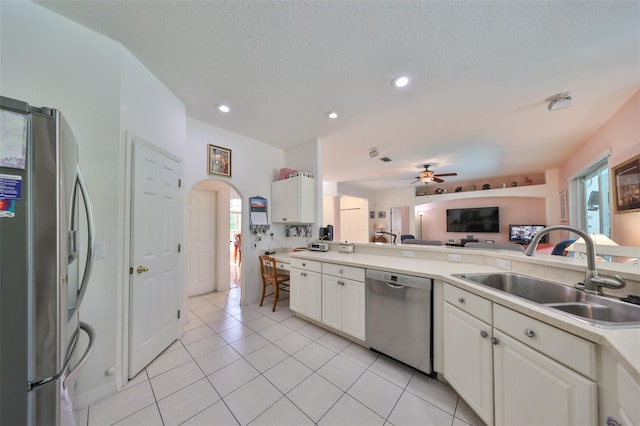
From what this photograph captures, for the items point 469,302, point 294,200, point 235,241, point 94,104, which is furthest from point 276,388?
point 235,241

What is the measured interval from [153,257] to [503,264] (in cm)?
317

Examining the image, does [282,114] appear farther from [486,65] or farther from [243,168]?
[486,65]

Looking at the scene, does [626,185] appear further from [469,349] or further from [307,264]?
[307,264]

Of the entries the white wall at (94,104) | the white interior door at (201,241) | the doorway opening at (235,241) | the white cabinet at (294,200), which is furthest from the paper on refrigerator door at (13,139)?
the doorway opening at (235,241)

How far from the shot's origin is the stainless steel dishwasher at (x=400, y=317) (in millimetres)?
1757

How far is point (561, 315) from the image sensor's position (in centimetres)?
97

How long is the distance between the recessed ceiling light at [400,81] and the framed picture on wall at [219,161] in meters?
2.46

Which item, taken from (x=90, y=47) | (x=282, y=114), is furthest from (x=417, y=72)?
(x=90, y=47)

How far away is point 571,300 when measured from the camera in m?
1.34

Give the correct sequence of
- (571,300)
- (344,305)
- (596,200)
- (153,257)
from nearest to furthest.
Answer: (571,300) → (153,257) → (344,305) → (596,200)

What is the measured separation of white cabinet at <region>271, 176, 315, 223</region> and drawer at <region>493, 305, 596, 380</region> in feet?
8.61

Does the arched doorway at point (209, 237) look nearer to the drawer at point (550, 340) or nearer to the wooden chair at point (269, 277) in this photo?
the wooden chair at point (269, 277)

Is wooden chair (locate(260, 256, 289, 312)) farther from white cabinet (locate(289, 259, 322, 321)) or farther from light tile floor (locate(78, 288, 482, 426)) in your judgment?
light tile floor (locate(78, 288, 482, 426))

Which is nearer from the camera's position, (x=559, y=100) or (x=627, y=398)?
(x=627, y=398)
